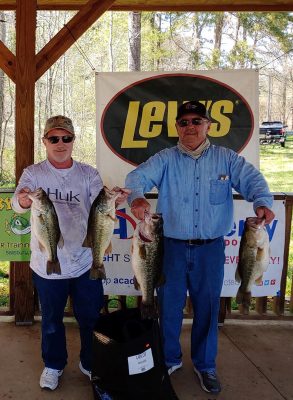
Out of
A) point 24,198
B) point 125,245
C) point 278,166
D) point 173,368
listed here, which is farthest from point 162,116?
point 278,166

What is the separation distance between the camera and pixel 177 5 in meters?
4.52

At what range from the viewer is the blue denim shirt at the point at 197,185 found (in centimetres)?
305

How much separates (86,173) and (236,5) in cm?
268

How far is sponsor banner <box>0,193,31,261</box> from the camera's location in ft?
13.3

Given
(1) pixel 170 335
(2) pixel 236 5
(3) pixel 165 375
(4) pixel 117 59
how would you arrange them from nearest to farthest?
(3) pixel 165 375 → (1) pixel 170 335 → (2) pixel 236 5 → (4) pixel 117 59

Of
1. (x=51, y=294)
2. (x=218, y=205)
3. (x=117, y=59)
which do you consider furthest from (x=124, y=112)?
(x=117, y=59)

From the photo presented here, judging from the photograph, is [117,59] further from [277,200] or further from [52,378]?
[52,378]

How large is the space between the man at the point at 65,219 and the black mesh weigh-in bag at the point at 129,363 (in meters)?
0.29

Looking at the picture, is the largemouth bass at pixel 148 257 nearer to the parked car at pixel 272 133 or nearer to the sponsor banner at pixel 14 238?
the sponsor banner at pixel 14 238

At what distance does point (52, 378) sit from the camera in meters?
3.19

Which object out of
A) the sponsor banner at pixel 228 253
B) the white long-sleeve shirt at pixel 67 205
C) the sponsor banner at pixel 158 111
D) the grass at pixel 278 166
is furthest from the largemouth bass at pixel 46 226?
the grass at pixel 278 166

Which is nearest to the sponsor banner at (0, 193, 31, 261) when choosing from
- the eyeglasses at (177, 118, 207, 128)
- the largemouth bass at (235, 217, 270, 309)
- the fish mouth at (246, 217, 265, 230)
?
the eyeglasses at (177, 118, 207, 128)

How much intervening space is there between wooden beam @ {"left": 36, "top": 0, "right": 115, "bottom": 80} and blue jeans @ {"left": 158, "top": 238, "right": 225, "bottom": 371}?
79.8 inches

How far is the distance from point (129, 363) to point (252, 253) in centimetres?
103
